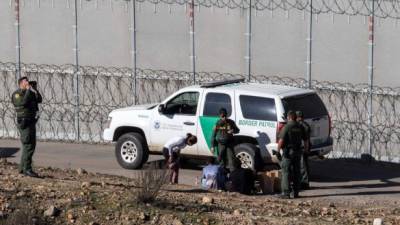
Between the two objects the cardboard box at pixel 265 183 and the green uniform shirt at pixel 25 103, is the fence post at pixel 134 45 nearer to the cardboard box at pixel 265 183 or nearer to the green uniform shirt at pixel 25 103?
the cardboard box at pixel 265 183

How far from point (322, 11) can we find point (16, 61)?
798 cm

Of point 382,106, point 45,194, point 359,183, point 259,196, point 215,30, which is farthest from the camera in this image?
point 215,30

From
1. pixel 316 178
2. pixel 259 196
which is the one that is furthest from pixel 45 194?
pixel 316 178

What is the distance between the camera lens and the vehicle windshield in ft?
65.4

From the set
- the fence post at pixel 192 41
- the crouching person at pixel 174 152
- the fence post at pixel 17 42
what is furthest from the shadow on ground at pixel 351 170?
the fence post at pixel 17 42

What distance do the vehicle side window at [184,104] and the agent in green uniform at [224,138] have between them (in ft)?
4.35

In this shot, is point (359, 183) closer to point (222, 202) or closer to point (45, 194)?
point (222, 202)

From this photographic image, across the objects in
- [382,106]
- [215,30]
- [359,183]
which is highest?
[215,30]

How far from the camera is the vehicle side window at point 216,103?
20.5m

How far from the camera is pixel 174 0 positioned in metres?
24.7

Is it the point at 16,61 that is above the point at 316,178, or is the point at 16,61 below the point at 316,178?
above

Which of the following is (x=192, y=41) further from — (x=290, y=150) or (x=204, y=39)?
(x=290, y=150)

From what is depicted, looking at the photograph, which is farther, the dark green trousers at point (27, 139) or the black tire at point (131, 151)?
the black tire at point (131, 151)

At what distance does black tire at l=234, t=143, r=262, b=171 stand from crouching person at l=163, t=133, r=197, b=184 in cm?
92
